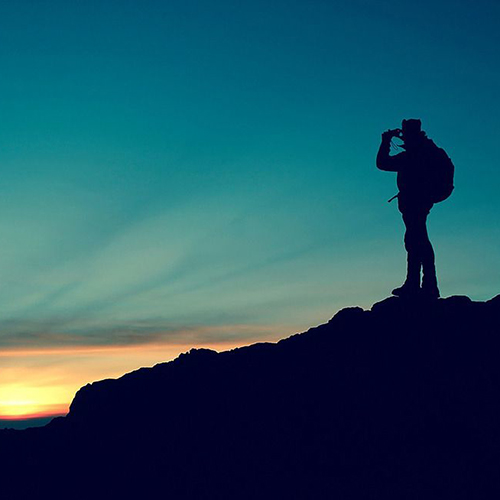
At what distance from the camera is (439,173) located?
843 inches

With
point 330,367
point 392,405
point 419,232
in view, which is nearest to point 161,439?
point 330,367

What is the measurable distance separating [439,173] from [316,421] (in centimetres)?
859

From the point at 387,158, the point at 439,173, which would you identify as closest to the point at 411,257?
the point at 439,173

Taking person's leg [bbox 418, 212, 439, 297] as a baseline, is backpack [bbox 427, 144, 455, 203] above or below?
above

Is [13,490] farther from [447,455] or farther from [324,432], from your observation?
[447,455]

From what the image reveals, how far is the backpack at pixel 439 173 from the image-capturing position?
21438mm

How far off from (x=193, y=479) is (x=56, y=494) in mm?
5120

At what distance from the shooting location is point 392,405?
18.9 m

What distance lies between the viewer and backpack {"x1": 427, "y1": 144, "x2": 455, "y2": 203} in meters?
21.4

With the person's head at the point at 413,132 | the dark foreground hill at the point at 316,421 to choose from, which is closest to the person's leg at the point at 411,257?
the dark foreground hill at the point at 316,421

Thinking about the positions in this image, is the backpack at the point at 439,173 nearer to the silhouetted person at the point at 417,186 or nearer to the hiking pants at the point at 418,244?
the silhouetted person at the point at 417,186

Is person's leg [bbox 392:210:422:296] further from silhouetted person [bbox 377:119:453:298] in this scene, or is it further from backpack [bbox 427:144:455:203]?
backpack [bbox 427:144:455:203]

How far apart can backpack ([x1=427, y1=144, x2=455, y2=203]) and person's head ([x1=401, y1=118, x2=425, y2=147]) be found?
1.98 ft

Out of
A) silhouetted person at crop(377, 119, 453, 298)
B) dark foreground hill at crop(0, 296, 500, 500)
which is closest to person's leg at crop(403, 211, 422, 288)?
silhouetted person at crop(377, 119, 453, 298)
